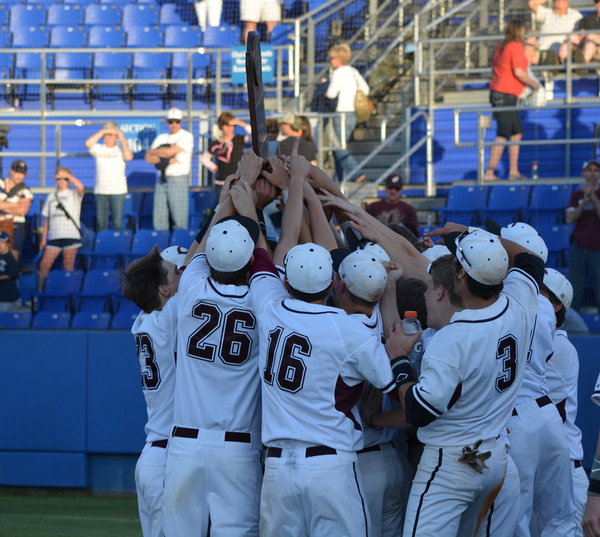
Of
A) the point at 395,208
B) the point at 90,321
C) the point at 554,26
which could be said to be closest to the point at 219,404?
the point at 90,321

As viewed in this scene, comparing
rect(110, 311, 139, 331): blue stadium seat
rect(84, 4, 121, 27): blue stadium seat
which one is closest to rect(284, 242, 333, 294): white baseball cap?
rect(110, 311, 139, 331): blue stadium seat

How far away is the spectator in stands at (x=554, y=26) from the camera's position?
1309 cm

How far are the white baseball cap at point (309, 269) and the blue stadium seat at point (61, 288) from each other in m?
6.36

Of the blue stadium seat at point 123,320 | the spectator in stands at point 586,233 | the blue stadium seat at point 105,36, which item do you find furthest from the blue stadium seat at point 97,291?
the blue stadium seat at point 105,36

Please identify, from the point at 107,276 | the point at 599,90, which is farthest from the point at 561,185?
the point at 107,276

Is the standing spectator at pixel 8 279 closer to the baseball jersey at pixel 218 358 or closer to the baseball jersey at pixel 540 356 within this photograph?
the baseball jersey at pixel 218 358

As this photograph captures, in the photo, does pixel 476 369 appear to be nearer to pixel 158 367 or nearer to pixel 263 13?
pixel 158 367

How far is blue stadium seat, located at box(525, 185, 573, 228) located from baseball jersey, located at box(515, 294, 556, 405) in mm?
4654

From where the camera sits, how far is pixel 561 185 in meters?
10.9

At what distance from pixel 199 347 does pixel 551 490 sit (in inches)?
87.4

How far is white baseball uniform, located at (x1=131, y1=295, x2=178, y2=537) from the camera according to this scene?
5.22 m

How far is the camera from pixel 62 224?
10906 mm

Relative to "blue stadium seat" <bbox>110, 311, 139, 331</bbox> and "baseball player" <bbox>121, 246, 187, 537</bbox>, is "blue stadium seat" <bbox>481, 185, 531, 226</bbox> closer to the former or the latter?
"blue stadium seat" <bbox>110, 311, 139, 331</bbox>

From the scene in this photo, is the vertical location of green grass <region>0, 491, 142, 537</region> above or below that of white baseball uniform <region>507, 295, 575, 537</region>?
below
